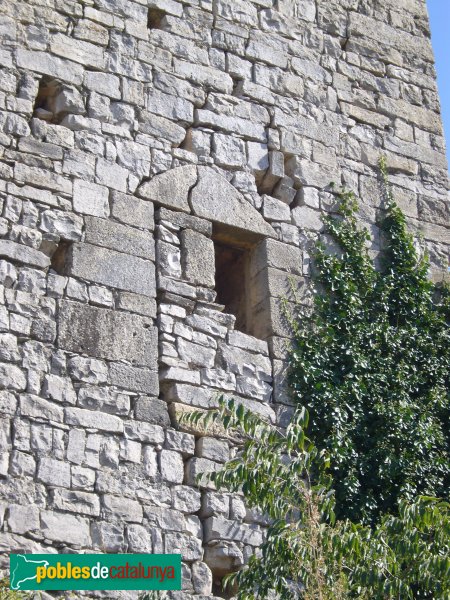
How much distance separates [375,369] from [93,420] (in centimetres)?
216

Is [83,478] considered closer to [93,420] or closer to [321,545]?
[93,420]

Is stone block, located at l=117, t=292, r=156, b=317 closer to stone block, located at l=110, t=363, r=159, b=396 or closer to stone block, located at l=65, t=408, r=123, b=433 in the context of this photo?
stone block, located at l=110, t=363, r=159, b=396

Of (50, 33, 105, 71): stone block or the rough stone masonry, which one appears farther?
(50, 33, 105, 71): stone block

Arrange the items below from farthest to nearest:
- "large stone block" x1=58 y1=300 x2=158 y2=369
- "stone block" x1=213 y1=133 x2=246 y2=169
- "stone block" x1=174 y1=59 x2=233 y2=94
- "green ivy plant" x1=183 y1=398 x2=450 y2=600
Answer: "stone block" x1=174 y1=59 x2=233 y2=94 → "stone block" x1=213 y1=133 x2=246 y2=169 → "large stone block" x1=58 y1=300 x2=158 y2=369 → "green ivy plant" x1=183 y1=398 x2=450 y2=600

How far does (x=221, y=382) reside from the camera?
8.45 m

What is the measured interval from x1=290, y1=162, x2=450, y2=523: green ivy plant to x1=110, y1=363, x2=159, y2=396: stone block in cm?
106

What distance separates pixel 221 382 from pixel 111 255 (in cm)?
106

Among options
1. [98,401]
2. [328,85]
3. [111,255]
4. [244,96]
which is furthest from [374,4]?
[98,401]

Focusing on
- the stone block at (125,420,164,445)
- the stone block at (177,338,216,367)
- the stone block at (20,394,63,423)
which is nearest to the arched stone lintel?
the stone block at (177,338,216,367)

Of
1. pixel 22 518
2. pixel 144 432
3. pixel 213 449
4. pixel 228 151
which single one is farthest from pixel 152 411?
pixel 228 151

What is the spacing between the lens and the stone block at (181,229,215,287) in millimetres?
8680

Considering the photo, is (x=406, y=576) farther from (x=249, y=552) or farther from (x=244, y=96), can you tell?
(x=244, y=96)

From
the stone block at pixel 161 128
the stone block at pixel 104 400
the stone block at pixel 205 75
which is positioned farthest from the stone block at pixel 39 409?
the stone block at pixel 205 75

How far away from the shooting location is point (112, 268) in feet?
27.3
